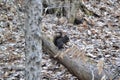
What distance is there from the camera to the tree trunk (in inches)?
125

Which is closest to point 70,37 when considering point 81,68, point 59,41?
point 59,41

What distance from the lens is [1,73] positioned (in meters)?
5.58

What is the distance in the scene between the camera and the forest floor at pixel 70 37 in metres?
5.53

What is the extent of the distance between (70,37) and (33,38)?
3950mm

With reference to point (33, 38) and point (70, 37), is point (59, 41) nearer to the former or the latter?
point (70, 37)

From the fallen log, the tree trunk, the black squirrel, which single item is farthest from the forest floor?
the tree trunk

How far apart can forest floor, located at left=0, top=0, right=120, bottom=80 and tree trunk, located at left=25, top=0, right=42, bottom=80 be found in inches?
41.8

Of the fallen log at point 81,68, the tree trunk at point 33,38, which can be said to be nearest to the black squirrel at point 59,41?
the fallen log at point 81,68

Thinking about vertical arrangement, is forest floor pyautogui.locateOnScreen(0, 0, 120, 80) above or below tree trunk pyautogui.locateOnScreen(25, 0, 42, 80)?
below

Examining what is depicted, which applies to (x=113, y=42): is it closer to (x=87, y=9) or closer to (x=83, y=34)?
(x=83, y=34)

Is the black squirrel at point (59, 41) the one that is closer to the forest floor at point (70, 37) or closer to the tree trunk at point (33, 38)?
the forest floor at point (70, 37)

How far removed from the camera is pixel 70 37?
7172mm

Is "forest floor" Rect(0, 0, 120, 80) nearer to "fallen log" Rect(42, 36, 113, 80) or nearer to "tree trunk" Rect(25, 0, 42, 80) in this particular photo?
A: "fallen log" Rect(42, 36, 113, 80)

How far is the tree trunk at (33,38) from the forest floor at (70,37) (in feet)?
3.48
